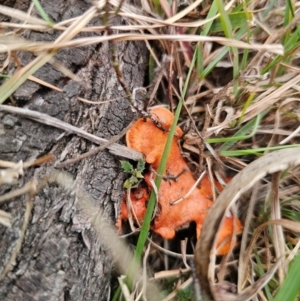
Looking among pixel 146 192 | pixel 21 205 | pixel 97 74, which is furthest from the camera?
pixel 146 192

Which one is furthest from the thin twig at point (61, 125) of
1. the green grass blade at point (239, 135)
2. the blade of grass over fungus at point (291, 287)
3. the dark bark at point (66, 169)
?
the blade of grass over fungus at point (291, 287)

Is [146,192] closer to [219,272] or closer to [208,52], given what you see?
[219,272]

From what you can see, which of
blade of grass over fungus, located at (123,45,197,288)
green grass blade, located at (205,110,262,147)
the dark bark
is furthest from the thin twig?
green grass blade, located at (205,110,262,147)

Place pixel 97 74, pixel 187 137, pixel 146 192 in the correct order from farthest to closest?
pixel 187 137
pixel 146 192
pixel 97 74

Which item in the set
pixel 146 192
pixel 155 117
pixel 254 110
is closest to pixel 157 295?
pixel 146 192

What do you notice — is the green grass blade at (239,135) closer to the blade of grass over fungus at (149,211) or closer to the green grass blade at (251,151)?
the green grass blade at (251,151)

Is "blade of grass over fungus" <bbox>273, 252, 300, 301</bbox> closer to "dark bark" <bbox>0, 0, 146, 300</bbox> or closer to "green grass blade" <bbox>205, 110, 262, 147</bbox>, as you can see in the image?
"green grass blade" <bbox>205, 110, 262, 147</bbox>

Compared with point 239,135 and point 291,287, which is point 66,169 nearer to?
point 239,135

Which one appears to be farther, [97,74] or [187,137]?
[187,137]
